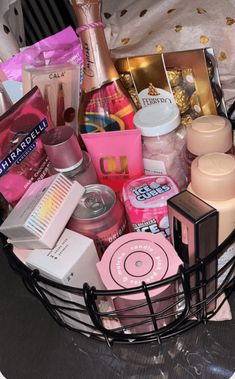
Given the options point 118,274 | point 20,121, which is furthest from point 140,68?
point 118,274

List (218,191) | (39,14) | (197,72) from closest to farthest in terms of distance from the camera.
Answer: (218,191) → (197,72) → (39,14)

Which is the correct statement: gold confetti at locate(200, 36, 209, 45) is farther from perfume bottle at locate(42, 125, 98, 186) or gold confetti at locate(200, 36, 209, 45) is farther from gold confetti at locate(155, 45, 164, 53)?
perfume bottle at locate(42, 125, 98, 186)

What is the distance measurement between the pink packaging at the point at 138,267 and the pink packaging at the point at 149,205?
0.02 m

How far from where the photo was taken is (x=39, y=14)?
0.63 metres

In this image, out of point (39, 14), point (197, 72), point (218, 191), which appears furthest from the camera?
point (39, 14)

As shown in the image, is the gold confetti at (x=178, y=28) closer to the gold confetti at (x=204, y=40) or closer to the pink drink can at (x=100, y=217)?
the gold confetti at (x=204, y=40)

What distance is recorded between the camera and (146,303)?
39 cm

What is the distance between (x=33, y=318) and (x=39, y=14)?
0.45 metres

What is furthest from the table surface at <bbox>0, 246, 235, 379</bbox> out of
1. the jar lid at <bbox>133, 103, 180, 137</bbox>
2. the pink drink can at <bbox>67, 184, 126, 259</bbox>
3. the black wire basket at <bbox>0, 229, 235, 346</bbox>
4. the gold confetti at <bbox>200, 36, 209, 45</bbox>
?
the gold confetti at <bbox>200, 36, 209, 45</bbox>

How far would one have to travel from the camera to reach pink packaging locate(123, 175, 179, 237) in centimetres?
45

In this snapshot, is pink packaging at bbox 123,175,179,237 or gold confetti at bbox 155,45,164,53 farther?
gold confetti at bbox 155,45,164,53

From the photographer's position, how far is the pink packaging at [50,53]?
550 mm

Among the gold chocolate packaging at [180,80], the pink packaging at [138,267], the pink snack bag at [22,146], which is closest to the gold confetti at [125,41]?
the gold chocolate packaging at [180,80]

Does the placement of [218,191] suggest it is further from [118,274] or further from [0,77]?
[0,77]
